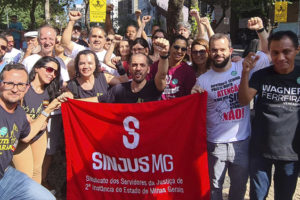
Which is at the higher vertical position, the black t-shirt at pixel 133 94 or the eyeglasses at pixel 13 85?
the eyeglasses at pixel 13 85

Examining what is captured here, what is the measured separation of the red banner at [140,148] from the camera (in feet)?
11.5

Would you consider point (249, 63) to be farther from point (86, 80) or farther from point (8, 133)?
point (8, 133)

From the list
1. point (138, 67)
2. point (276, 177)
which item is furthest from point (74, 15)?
point (276, 177)

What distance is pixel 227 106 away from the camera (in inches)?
132

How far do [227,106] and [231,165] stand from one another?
2.05ft

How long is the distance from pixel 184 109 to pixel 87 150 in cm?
122

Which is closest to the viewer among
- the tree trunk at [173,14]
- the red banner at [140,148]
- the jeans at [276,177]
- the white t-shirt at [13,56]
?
the jeans at [276,177]

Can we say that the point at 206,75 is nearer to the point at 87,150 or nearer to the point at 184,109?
the point at 184,109

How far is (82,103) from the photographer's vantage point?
370cm

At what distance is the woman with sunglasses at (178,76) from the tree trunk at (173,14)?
293cm

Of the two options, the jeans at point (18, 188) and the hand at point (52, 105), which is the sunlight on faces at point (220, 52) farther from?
the jeans at point (18, 188)

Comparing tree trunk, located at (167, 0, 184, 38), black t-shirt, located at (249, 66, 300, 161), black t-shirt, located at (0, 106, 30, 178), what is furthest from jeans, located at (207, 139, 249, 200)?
tree trunk, located at (167, 0, 184, 38)

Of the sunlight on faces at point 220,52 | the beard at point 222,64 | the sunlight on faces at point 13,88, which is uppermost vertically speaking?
the sunlight on faces at point 220,52

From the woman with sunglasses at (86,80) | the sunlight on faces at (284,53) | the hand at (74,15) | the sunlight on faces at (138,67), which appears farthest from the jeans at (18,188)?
the sunlight on faces at (284,53)
